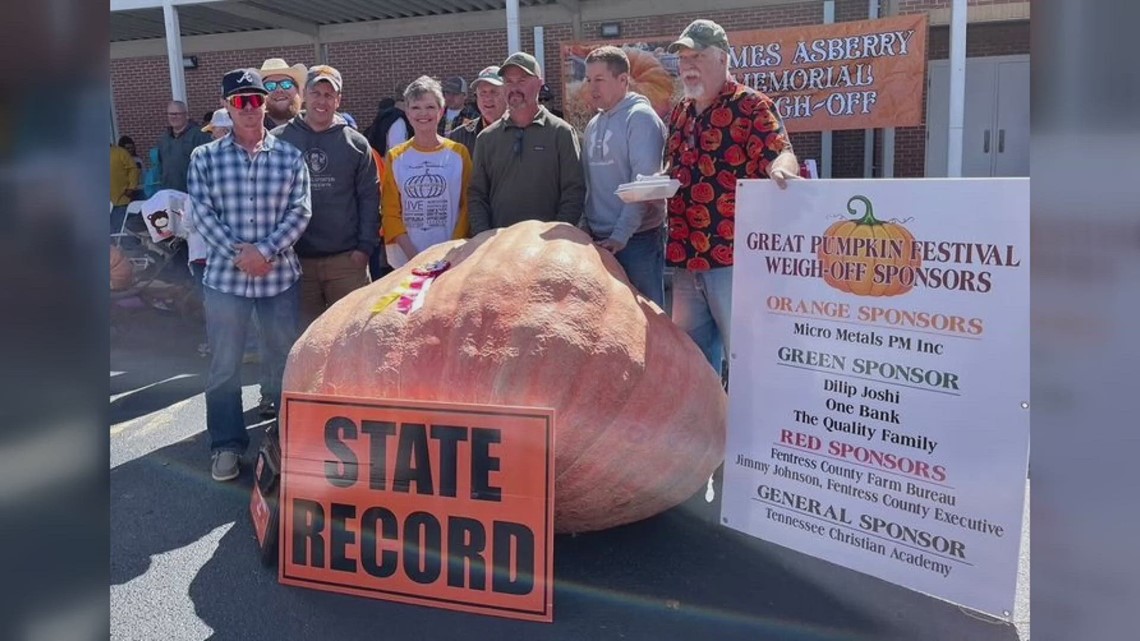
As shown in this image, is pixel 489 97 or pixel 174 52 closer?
pixel 489 97

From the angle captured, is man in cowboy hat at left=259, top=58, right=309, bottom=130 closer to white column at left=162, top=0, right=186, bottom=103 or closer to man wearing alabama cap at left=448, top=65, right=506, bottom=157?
man wearing alabama cap at left=448, top=65, right=506, bottom=157

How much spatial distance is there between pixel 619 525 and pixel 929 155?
38.5ft

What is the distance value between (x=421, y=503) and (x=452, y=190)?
2269 mm

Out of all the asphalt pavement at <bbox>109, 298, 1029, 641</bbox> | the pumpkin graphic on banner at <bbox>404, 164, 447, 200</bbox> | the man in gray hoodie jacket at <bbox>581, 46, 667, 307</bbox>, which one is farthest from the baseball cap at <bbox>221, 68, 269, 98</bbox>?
the asphalt pavement at <bbox>109, 298, 1029, 641</bbox>

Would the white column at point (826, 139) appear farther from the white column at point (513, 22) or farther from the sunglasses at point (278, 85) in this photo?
the sunglasses at point (278, 85)

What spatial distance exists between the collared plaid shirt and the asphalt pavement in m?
1.11

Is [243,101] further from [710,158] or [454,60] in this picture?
[454,60]

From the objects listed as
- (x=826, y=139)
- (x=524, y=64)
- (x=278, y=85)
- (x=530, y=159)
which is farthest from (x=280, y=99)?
(x=826, y=139)

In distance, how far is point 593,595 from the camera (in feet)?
9.93

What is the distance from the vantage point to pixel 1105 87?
443 millimetres

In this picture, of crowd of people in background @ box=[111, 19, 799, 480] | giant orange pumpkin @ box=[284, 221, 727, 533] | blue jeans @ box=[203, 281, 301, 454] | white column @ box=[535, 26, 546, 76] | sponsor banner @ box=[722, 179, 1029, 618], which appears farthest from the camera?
white column @ box=[535, 26, 546, 76]

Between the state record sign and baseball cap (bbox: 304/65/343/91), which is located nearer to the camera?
the state record sign

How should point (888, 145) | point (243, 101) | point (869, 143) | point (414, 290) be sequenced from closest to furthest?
1. point (414, 290)
2. point (243, 101)
3. point (888, 145)
4. point (869, 143)

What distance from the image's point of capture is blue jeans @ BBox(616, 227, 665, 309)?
14.0 feet
